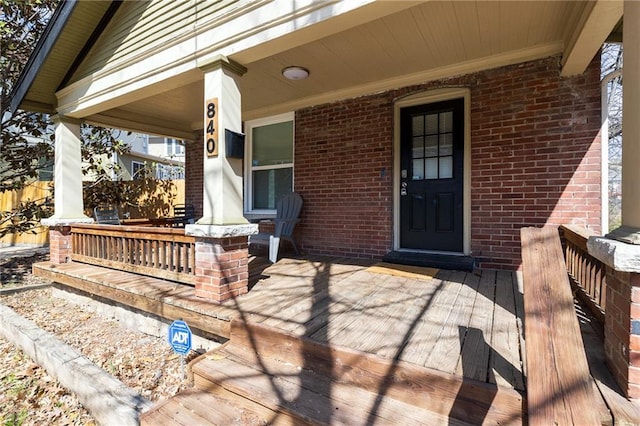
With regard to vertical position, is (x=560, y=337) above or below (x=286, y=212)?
below

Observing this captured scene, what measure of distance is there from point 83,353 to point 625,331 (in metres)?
3.77

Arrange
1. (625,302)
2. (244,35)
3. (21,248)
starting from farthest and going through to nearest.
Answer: (21,248) < (244,35) < (625,302)

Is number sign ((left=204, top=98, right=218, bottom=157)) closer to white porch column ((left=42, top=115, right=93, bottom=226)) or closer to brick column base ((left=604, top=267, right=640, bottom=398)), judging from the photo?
brick column base ((left=604, top=267, right=640, bottom=398))

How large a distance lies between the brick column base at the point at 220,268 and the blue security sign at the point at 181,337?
500 millimetres

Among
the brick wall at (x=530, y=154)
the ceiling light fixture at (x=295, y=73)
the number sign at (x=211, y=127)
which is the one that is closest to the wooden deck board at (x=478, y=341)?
the brick wall at (x=530, y=154)

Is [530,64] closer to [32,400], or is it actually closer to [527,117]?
[527,117]

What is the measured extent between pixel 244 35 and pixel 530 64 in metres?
2.80

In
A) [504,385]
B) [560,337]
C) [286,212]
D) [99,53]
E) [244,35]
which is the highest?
[99,53]

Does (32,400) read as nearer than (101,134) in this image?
Yes

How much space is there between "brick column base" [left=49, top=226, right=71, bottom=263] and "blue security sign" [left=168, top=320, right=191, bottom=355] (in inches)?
134

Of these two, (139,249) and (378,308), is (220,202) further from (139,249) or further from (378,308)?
(139,249)

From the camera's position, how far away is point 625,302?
54.4 inches

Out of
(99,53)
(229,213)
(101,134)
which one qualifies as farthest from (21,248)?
(229,213)

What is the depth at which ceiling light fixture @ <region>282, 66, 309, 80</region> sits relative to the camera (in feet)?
11.5
